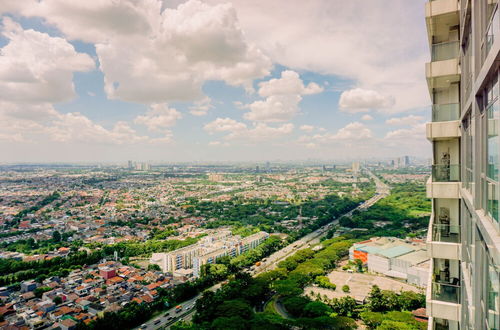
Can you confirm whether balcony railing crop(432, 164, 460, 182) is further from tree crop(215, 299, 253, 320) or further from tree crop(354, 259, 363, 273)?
tree crop(354, 259, 363, 273)

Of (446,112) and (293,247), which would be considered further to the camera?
(293,247)

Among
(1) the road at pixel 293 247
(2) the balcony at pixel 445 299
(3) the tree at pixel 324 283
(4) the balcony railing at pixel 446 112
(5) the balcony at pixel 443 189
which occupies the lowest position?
(1) the road at pixel 293 247

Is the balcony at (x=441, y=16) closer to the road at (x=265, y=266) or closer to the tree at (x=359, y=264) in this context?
the road at (x=265, y=266)

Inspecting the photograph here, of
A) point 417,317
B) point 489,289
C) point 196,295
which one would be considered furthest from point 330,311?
point 489,289

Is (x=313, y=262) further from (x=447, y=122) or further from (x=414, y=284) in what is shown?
(x=447, y=122)

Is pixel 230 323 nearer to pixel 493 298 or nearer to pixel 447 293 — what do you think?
pixel 447 293

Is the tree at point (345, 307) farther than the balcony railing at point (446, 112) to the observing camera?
Yes

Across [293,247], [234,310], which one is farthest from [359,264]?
[234,310]

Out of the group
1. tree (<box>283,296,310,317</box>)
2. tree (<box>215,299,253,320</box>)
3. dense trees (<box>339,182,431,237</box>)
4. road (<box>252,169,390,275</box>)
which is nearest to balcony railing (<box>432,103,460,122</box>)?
tree (<box>215,299,253,320</box>)

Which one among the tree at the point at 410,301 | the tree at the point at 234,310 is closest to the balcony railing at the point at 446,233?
the tree at the point at 234,310
